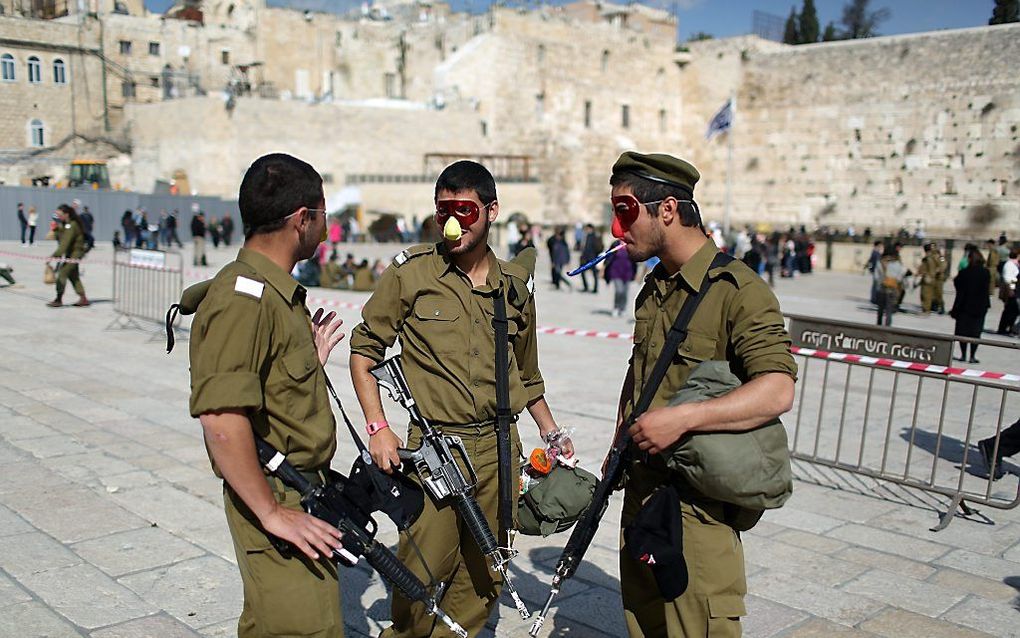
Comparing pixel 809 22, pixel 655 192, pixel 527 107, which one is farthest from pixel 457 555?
pixel 809 22

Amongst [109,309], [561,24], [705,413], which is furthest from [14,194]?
[705,413]

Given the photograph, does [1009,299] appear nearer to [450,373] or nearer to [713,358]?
[713,358]

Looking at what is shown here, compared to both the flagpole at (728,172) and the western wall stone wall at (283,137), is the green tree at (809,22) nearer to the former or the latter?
the flagpole at (728,172)

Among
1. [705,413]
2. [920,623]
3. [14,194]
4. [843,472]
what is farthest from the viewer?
[14,194]

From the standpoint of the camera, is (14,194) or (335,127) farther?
(335,127)

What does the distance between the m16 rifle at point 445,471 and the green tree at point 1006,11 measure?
45658 millimetres

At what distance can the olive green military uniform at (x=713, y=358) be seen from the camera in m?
2.44

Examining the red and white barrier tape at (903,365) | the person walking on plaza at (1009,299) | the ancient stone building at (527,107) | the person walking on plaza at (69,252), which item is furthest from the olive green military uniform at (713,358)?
the ancient stone building at (527,107)

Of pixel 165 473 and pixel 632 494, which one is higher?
pixel 632 494

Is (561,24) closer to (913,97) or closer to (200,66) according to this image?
(913,97)

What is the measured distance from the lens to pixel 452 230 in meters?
2.91

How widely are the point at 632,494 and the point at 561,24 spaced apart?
41738 mm

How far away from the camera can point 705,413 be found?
232cm

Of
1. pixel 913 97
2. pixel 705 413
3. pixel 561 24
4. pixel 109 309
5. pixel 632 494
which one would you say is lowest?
pixel 109 309
